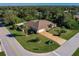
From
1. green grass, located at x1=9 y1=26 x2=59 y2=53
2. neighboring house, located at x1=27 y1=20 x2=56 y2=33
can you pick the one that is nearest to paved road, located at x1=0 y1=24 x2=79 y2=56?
green grass, located at x1=9 y1=26 x2=59 y2=53

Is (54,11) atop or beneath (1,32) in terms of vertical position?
atop

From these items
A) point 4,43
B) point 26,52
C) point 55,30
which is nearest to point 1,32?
point 4,43

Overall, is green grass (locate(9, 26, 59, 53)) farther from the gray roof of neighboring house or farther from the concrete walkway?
the gray roof of neighboring house

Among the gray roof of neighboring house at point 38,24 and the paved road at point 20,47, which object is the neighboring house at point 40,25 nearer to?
the gray roof of neighboring house at point 38,24

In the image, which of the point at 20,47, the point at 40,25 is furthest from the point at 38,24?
the point at 20,47

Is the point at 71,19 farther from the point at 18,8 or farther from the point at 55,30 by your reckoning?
the point at 18,8
